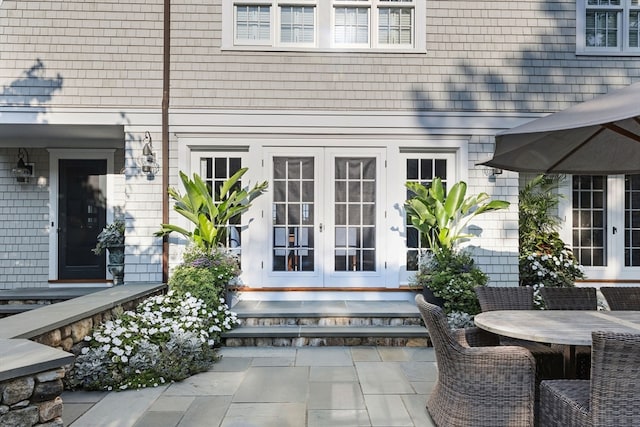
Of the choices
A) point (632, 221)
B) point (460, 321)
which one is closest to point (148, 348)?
point (460, 321)

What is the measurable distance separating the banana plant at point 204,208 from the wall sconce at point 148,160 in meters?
0.39

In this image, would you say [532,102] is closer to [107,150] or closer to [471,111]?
[471,111]

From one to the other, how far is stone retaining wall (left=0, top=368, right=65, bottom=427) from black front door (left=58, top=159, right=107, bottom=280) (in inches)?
197

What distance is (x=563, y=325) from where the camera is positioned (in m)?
3.07

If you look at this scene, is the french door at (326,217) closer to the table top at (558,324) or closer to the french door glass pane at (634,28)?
the table top at (558,324)

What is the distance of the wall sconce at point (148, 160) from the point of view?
591 cm

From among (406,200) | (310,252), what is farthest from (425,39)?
(310,252)

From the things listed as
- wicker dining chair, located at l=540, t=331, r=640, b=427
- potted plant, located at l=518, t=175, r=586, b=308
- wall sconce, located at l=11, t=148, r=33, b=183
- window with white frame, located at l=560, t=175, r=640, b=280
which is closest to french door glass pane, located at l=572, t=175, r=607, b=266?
window with white frame, located at l=560, t=175, r=640, b=280

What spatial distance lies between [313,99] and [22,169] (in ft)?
16.1

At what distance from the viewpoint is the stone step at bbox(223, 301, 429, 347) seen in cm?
516

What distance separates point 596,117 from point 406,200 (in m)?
3.76

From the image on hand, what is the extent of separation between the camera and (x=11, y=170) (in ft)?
24.1

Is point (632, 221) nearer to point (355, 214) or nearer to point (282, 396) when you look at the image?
point (355, 214)

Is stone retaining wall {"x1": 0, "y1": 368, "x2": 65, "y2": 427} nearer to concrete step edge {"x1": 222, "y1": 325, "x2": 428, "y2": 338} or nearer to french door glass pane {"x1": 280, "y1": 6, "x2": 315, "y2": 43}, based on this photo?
concrete step edge {"x1": 222, "y1": 325, "x2": 428, "y2": 338}
